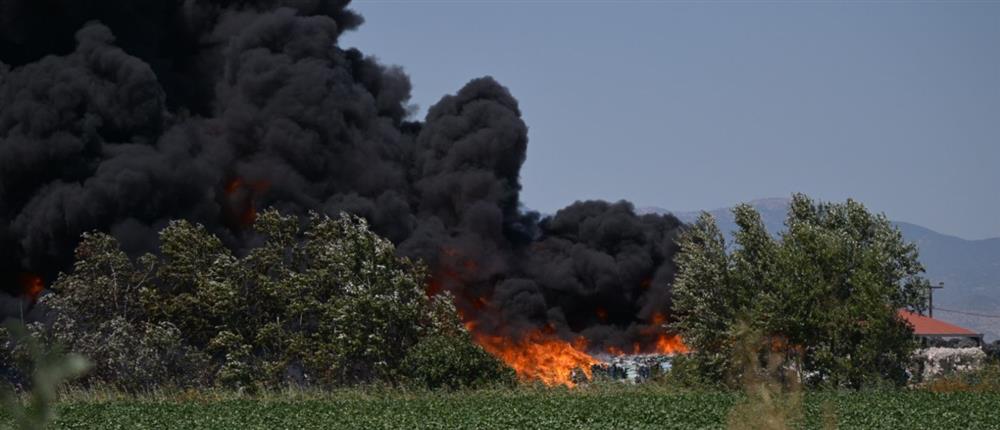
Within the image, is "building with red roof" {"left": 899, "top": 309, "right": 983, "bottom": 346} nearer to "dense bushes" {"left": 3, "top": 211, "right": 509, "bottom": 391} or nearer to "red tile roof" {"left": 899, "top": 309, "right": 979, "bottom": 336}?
"red tile roof" {"left": 899, "top": 309, "right": 979, "bottom": 336}

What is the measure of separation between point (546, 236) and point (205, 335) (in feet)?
100

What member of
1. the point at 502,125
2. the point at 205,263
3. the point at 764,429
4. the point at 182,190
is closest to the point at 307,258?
the point at 205,263

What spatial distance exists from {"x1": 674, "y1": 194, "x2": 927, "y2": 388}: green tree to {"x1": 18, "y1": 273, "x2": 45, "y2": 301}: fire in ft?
97.7

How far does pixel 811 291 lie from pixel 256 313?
19.7 metres

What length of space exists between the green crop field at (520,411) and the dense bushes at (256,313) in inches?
291

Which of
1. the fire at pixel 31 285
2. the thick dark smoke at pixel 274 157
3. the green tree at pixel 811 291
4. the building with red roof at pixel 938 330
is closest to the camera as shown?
the green tree at pixel 811 291

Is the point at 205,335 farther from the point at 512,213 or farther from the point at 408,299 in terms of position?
the point at 512,213

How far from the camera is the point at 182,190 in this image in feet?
201

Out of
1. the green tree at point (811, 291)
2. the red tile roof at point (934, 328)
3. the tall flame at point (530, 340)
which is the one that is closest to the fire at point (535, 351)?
the tall flame at point (530, 340)

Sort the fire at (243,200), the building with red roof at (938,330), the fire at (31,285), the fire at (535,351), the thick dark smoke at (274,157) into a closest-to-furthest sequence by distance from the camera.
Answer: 1. the thick dark smoke at (274,157)
2. the fire at (31,285)
3. the fire at (535,351)
4. the fire at (243,200)
5. the building with red roof at (938,330)

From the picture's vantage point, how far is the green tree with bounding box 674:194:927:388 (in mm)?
42656

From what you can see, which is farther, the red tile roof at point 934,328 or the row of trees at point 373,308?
the red tile roof at point 934,328

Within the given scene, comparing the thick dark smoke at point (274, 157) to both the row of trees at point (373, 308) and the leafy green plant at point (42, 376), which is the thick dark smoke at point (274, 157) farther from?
the leafy green plant at point (42, 376)

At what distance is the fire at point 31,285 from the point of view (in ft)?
201
